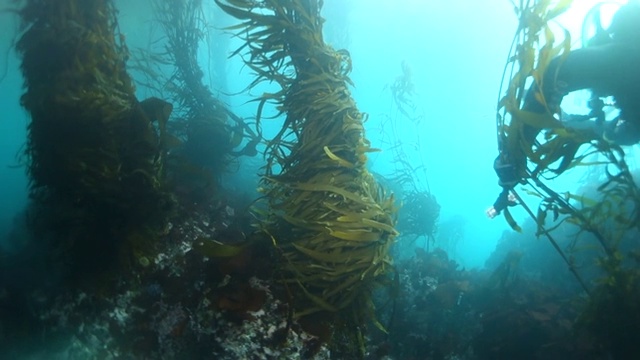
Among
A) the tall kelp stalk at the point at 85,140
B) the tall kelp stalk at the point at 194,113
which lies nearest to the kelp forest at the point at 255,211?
the tall kelp stalk at the point at 85,140

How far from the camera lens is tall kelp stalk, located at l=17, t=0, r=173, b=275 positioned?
3496 millimetres

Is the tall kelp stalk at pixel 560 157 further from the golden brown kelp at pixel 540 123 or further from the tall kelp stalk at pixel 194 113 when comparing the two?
the tall kelp stalk at pixel 194 113

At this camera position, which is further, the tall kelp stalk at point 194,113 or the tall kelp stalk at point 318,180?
the tall kelp stalk at point 194,113

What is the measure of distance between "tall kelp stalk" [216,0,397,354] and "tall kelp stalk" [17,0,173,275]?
134cm

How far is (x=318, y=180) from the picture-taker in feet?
10.9

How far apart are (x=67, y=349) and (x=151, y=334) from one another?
38.4 inches

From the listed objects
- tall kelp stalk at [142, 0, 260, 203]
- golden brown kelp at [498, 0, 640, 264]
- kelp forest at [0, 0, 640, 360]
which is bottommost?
kelp forest at [0, 0, 640, 360]

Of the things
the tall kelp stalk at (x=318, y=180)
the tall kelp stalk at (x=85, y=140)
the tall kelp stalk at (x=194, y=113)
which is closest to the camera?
the tall kelp stalk at (x=318, y=180)

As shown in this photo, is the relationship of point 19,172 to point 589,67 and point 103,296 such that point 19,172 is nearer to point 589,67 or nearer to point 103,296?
point 103,296

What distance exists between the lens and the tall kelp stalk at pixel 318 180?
10.3 ft

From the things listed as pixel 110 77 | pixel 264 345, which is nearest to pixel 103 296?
pixel 264 345

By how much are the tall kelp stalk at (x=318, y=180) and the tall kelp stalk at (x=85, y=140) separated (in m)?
1.34

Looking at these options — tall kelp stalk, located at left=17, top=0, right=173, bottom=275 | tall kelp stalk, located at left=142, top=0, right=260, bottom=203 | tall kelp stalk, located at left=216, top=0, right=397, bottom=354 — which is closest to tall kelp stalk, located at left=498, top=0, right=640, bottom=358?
tall kelp stalk, located at left=216, top=0, right=397, bottom=354

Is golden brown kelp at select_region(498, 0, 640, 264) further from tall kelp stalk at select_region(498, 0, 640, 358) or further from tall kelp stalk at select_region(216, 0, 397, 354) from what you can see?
tall kelp stalk at select_region(216, 0, 397, 354)
